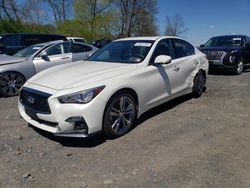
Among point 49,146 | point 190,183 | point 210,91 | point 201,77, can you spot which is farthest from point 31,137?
point 210,91

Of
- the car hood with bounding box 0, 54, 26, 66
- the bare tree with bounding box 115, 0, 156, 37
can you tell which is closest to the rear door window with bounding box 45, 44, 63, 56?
the car hood with bounding box 0, 54, 26, 66

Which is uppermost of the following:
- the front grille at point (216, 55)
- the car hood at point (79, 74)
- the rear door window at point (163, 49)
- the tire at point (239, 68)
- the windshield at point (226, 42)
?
the rear door window at point (163, 49)

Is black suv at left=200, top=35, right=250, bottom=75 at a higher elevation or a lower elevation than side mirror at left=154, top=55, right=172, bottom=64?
lower

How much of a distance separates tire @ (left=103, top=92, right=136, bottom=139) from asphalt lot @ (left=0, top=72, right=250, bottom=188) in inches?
5.1

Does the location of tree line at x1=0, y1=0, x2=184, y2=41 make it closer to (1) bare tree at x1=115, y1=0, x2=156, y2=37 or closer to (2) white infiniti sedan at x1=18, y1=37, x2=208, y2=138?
(1) bare tree at x1=115, y1=0, x2=156, y2=37

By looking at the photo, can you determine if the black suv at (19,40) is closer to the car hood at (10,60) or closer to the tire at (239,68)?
the car hood at (10,60)

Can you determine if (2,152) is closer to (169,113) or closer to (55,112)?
(55,112)

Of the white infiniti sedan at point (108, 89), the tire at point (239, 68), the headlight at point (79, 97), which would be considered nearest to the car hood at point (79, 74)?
the white infiniti sedan at point (108, 89)

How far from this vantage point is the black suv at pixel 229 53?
1102 centimetres

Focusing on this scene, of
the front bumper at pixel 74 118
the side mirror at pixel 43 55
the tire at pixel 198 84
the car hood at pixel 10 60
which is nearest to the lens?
the front bumper at pixel 74 118

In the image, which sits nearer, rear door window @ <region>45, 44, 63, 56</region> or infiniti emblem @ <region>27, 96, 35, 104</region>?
infiniti emblem @ <region>27, 96, 35, 104</region>

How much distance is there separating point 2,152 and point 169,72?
3.20 meters

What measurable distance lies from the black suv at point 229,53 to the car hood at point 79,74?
715 centimetres

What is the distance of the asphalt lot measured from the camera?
3330mm
